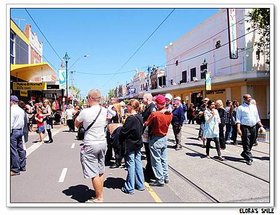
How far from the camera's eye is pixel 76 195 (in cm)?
585

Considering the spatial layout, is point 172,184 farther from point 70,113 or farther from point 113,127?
point 70,113

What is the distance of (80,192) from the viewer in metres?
6.04

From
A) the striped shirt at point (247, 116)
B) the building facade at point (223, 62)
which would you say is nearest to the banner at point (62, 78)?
the building facade at point (223, 62)

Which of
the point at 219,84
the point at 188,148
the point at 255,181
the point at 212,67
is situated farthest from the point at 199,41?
the point at 255,181

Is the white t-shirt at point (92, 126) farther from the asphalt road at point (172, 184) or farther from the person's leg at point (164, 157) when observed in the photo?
the person's leg at point (164, 157)

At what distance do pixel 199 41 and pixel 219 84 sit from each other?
8.75 metres

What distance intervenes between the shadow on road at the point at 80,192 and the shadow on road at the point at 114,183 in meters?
0.44

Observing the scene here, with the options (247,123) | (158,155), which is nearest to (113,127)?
(158,155)

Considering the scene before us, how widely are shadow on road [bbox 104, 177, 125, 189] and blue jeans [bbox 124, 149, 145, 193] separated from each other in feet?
1.33

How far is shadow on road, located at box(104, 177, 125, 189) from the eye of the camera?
21.2ft

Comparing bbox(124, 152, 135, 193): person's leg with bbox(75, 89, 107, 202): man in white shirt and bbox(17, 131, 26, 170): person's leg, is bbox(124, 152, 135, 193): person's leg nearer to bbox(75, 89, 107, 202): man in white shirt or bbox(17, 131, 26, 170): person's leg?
bbox(75, 89, 107, 202): man in white shirt

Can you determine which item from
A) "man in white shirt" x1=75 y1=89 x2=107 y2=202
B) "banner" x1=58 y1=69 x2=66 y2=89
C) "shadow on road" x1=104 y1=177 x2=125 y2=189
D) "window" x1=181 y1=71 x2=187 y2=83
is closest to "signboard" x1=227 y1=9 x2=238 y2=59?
"window" x1=181 y1=71 x2=187 y2=83

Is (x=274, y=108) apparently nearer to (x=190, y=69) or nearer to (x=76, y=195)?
(x=76, y=195)

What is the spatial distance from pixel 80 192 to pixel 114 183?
0.87 metres
